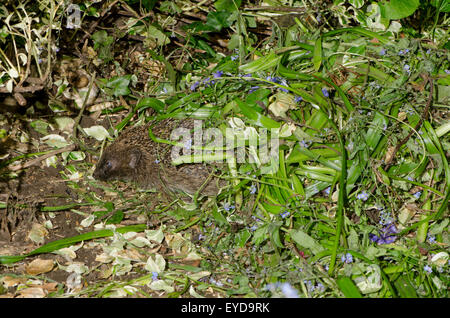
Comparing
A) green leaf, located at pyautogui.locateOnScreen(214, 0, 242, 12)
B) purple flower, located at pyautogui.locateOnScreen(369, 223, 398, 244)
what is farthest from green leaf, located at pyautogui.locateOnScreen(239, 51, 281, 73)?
purple flower, located at pyautogui.locateOnScreen(369, 223, 398, 244)

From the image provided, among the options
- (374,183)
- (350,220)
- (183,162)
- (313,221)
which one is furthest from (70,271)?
(374,183)

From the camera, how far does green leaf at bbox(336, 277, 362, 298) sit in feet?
7.39

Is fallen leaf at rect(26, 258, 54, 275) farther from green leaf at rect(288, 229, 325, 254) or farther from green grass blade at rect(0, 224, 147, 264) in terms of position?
green leaf at rect(288, 229, 325, 254)

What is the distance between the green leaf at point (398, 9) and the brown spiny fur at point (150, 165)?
4.79 feet

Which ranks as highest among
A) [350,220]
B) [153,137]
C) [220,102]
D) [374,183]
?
[220,102]

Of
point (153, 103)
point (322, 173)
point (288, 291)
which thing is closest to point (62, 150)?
point (153, 103)

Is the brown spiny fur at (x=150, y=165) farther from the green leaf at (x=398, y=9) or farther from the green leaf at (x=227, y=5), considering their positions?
the green leaf at (x=398, y=9)

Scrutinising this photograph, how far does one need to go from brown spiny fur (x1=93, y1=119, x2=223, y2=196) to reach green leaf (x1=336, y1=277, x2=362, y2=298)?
114 centimetres

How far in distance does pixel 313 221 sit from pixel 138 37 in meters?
2.09

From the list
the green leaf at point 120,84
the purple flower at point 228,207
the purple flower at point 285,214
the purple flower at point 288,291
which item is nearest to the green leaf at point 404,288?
the purple flower at point 288,291

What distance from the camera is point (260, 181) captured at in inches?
108

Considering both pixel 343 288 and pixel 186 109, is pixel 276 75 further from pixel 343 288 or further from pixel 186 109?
pixel 343 288

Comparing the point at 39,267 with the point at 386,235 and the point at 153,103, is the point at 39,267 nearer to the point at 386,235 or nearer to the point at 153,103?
the point at 153,103

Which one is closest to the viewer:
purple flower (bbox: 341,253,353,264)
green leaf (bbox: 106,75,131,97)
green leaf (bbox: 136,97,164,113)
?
purple flower (bbox: 341,253,353,264)
